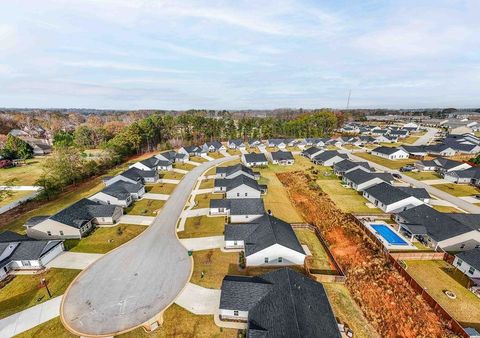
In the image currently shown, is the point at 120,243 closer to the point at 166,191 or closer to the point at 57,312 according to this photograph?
the point at 57,312

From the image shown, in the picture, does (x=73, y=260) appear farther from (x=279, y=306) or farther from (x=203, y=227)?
(x=279, y=306)

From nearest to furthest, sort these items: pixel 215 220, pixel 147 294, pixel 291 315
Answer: pixel 291 315
pixel 147 294
pixel 215 220

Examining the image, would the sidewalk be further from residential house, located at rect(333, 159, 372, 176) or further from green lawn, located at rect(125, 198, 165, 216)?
residential house, located at rect(333, 159, 372, 176)

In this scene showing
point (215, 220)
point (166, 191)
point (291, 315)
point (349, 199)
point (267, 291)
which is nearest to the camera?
point (291, 315)

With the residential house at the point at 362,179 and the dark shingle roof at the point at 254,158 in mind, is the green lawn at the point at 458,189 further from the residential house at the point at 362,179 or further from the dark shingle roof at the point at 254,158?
the dark shingle roof at the point at 254,158

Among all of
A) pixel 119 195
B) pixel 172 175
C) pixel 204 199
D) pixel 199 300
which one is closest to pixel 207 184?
pixel 204 199

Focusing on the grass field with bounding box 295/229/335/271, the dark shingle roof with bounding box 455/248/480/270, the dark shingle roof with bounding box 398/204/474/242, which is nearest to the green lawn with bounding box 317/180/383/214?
the dark shingle roof with bounding box 398/204/474/242

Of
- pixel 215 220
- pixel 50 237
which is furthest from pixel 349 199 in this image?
pixel 50 237

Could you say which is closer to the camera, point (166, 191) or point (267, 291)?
point (267, 291)
